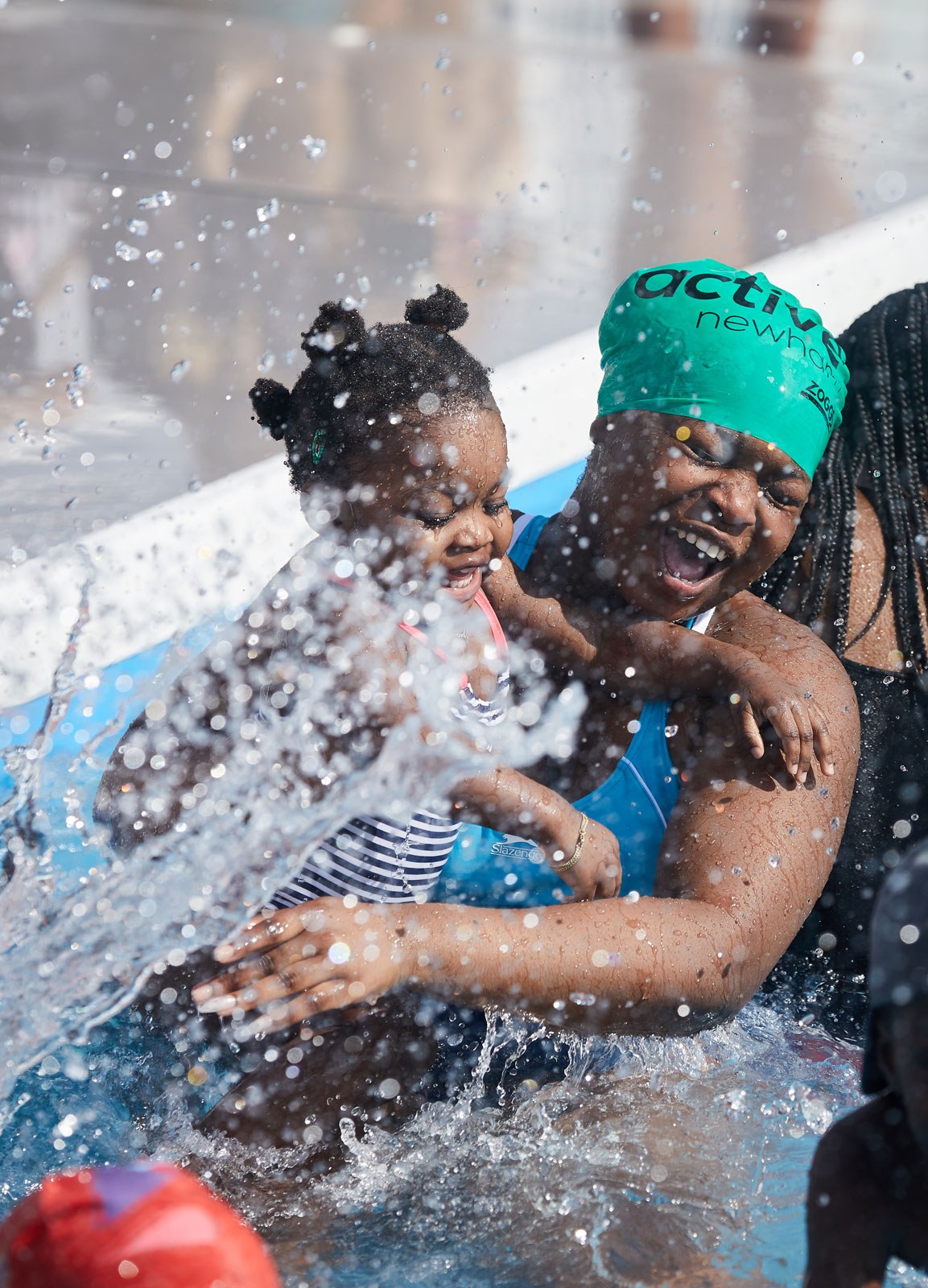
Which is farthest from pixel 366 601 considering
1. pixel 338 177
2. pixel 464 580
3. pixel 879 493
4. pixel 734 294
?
pixel 338 177

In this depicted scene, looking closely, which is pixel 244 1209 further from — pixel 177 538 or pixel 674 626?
pixel 177 538

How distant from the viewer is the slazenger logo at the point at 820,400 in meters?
2.45

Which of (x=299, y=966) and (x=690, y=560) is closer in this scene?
(x=299, y=966)

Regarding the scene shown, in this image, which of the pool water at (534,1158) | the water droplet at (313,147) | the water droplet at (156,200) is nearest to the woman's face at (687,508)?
the pool water at (534,1158)

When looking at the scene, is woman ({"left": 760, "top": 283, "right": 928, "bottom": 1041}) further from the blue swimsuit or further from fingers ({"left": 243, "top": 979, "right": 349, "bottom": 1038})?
fingers ({"left": 243, "top": 979, "right": 349, "bottom": 1038})

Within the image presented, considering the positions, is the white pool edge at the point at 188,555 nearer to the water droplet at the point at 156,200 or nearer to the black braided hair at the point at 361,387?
the black braided hair at the point at 361,387

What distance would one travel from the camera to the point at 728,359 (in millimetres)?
2449

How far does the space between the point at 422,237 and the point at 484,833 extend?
5.20 metres

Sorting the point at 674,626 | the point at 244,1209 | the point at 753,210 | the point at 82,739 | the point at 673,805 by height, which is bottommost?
the point at 753,210

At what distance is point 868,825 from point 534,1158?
0.93 m

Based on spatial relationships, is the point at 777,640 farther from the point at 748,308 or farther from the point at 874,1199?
the point at 874,1199

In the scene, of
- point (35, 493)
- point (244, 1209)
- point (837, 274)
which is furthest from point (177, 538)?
point (837, 274)

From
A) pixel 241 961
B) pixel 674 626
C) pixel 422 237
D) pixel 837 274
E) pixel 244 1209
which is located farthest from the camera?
pixel 422 237

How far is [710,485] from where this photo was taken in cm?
237
